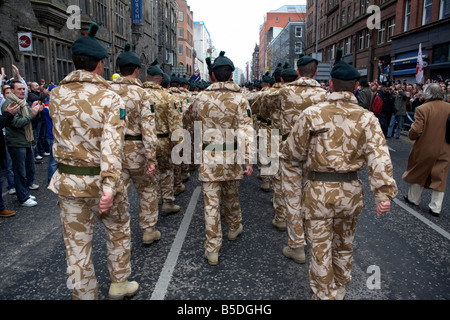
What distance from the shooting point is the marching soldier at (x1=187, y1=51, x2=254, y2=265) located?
4.13m

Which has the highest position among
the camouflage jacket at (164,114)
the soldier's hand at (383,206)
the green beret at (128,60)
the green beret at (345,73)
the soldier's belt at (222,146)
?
the green beret at (128,60)

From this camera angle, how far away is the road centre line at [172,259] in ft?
11.5

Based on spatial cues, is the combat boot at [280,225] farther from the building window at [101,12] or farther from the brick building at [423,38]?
the building window at [101,12]

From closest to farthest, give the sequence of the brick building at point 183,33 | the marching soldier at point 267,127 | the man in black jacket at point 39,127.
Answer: the marching soldier at point 267,127 → the man in black jacket at point 39,127 → the brick building at point 183,33

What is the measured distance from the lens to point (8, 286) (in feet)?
11.9

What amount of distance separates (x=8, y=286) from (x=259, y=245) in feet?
9.45

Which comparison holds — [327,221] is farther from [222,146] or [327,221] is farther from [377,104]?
[377,104]

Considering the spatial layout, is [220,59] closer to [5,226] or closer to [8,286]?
[8,286]

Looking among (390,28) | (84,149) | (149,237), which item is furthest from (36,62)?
(390,28)

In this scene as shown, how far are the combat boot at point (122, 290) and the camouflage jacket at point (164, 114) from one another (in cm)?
255

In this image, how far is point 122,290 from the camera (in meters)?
3.35

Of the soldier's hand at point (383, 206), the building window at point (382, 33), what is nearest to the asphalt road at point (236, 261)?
the soldier's hand at point (383, 206)

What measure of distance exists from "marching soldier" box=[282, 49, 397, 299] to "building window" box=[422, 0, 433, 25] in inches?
950

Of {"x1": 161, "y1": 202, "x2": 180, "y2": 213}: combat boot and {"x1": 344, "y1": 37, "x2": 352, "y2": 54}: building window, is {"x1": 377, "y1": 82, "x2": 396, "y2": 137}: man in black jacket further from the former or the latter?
{"x1": 344, "y1": 37, "x2": 352, "y2": 54}: building window
